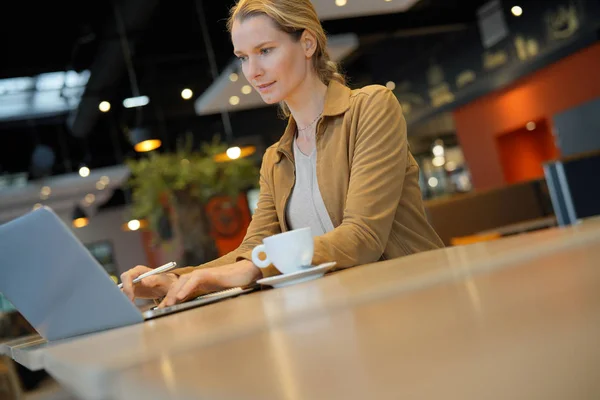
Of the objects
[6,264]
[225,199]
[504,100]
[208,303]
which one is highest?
[504,100]

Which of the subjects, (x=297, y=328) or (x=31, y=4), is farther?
(x=31, y=4)

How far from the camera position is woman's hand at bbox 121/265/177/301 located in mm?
1504

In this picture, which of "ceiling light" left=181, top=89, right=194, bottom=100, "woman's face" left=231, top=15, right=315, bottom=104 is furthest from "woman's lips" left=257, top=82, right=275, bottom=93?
"ceiling light" left=181, top=89, right=194, bottom=100

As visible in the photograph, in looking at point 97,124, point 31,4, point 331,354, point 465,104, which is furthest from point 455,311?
point 97,124

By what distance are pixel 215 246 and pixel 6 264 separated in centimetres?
712

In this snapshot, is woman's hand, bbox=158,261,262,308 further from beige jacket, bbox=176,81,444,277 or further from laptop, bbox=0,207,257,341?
laptop, bbox=0,207,257,341

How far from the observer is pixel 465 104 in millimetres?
12766

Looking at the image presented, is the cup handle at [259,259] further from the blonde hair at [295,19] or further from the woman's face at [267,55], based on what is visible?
the blonde hair at [295,19]

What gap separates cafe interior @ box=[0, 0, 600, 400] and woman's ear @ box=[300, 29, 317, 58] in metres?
0.68

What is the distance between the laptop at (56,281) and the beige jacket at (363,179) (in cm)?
40

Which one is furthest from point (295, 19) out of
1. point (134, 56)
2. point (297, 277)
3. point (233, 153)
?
point (134, 56)

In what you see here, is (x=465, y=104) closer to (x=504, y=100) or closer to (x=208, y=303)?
(x=504, y=100)

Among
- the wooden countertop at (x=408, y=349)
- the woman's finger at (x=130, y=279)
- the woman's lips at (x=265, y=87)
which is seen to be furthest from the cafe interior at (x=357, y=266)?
the woman's lips at (x=265, y=87)

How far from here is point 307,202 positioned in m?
1.84
